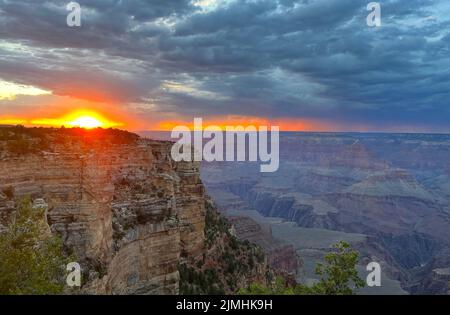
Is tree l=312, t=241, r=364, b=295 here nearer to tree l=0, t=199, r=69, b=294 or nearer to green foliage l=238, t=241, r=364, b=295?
green foliage l=238, t=241, r=364, b=295

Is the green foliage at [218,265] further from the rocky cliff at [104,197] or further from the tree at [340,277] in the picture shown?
the tree at [340,277]

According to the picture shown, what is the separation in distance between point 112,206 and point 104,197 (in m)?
2.72

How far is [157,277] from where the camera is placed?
28734mm

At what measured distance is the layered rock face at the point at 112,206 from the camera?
2225cm

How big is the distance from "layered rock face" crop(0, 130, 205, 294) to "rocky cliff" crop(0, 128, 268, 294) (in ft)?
0.16

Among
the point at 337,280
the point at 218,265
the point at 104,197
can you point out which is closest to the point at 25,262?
the point at 104,197

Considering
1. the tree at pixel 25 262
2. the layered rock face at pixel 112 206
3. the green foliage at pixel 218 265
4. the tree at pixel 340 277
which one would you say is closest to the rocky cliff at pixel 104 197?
the layered rock face at pixel 112 206

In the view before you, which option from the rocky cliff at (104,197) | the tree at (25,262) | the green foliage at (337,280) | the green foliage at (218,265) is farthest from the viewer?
the green foliage at (218,265)

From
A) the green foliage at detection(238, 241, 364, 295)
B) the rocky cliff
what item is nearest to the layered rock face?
the rocky cliff

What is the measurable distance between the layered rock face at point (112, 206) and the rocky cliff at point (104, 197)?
50 mm

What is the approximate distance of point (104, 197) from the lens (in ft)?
82.5

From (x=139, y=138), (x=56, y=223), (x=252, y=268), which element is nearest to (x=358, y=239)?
(x=252, y=268)

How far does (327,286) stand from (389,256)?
515 ft

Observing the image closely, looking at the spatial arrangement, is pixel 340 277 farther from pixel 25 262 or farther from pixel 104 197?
pixel 104 197
